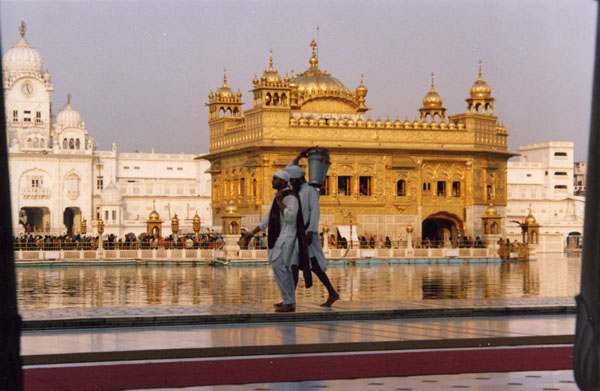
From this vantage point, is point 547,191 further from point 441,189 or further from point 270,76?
point 270,76

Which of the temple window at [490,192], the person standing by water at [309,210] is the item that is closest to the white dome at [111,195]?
the temple window at [490,192]

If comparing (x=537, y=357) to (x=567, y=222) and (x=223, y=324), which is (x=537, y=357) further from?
(x=567, y=222)

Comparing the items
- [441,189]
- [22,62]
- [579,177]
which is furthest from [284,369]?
[579,177]

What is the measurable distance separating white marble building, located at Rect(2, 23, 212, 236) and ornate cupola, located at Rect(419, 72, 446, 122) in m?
26.4

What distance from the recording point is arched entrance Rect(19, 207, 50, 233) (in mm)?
71562

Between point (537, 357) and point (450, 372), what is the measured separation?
1.26 metres

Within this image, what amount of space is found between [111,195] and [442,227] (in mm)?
29942

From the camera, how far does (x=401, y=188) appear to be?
44812 mm

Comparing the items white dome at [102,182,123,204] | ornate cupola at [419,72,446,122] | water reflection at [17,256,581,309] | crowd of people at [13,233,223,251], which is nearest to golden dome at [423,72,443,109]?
ornate cupola at [419,72,446,122]

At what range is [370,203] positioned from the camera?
43.8 m

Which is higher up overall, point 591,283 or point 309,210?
point 309,210

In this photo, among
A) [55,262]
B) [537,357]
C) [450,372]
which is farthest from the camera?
[55,262]

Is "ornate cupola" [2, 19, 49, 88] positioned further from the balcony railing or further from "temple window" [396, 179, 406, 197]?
"temple window" [396, 179, 406, 197]

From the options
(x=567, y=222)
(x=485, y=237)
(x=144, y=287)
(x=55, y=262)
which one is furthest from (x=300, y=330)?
(x=567, y=222)
